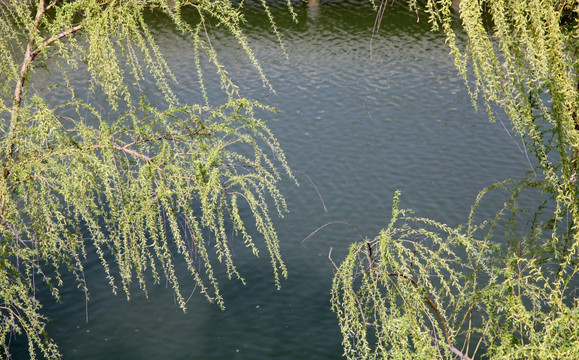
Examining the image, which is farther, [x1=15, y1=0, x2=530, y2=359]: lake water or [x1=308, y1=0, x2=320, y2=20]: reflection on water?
[x1=308, y1=0, x2=320, y2=20]: reflection on water

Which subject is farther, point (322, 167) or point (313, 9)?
point (313, 9)

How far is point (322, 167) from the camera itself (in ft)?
41.8

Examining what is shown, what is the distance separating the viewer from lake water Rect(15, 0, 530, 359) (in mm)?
8758

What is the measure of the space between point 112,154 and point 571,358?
268cm

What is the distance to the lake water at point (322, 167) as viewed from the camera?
8.76 meters

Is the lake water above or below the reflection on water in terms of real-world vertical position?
below

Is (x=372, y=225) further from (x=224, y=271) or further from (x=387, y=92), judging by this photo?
(x=387, y=92)

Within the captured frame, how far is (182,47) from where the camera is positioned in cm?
1984

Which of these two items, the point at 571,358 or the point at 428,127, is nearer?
the point at 571,358

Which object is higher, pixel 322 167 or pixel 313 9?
pixel 313 9

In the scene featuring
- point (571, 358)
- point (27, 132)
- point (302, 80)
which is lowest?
point (302, 80)

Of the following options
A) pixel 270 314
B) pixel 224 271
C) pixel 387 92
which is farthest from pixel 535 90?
pixel 387 92

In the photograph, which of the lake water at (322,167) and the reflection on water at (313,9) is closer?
the lake water at (322,167)

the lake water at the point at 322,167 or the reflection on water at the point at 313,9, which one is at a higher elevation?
the reflection on water at the point at 313,9
